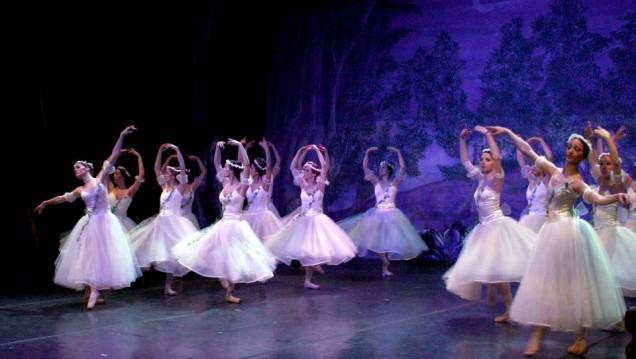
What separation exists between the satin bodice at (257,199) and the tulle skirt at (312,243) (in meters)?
1.14

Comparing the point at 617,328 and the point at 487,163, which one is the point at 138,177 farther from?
the point at 617,328

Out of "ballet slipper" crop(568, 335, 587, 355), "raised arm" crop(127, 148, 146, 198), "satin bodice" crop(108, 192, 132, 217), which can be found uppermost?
"raised arm" crop(127, 148, 146, 198)

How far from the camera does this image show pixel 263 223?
987 centimetres

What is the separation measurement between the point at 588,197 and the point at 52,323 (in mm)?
4445

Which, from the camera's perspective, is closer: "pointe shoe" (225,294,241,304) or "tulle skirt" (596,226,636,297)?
"tulle skirt" (596,226,636,297)

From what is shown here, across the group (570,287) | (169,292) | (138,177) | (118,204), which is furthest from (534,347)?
(118,204)

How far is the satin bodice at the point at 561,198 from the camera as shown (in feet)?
15.7

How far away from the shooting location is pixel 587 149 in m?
4.82

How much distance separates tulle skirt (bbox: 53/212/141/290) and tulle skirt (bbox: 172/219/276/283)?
0.55 m

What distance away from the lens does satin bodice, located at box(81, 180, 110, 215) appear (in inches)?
282

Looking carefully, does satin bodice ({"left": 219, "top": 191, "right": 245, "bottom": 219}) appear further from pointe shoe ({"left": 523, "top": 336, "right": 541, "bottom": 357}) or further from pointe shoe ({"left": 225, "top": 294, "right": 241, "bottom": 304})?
pointe shoe ({"left": 523, "top": 336, "right": 541, "bottom": 357})

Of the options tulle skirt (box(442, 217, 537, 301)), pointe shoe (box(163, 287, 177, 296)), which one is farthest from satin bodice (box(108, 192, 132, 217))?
tulle skirt (box(442, 217, 537, 301))

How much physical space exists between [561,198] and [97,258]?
4.39 meters

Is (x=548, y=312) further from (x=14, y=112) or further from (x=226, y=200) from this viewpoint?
(x=14, y=112)
